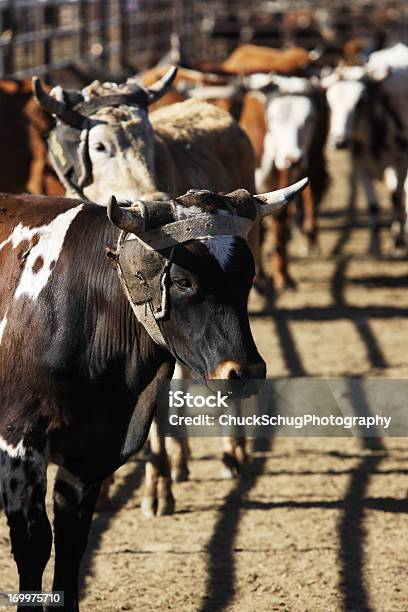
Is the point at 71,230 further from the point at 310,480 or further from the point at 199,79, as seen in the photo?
the point at 199,79

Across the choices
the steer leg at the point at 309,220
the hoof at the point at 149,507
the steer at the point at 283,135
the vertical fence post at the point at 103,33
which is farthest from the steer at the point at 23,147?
the vertical fence post at the point at 103,33

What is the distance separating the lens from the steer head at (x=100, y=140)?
16.9ft

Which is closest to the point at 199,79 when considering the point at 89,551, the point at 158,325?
the point at 89,551

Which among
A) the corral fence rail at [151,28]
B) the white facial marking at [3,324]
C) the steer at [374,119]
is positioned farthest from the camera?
the corral fence rail at [151,28]

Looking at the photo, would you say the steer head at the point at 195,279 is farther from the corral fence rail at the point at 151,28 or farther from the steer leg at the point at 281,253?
the corral fence rail at the point at 151,28

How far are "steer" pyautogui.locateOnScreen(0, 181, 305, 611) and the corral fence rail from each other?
6220mm

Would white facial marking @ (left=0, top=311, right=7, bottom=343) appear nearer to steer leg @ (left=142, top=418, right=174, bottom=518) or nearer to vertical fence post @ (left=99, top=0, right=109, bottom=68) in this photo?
steer leg @ (left=142, top=418, right=174, bottom=518)

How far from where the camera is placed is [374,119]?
10.6 meters

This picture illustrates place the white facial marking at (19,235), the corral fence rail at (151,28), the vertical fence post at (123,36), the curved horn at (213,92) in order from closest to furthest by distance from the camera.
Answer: the white facial marking at (19,235) → the curved horn at (213,92) → the corral fence rail at (151,28) → the vertical fence post at (123,36)

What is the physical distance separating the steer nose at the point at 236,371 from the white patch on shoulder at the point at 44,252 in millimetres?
629

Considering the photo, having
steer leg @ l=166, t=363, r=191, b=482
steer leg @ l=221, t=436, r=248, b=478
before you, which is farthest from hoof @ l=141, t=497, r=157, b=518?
steer leg @ l=221, t=436, r=248, b=478

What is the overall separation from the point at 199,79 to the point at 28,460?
22.8ft

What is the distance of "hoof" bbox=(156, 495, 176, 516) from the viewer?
5.05 m

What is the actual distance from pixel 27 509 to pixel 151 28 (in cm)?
1511
